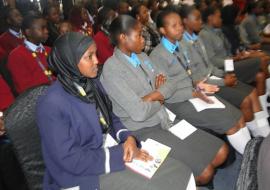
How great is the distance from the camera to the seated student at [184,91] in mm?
2089

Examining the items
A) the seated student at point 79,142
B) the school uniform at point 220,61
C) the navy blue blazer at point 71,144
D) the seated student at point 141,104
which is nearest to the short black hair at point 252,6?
the school uniform at point 220,61

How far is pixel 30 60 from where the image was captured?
8.13ft

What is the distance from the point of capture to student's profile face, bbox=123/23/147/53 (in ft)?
6.20

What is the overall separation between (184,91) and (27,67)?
4.46 feet

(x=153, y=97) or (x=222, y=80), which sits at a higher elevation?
(x=153, y=97)

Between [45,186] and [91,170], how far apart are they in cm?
28

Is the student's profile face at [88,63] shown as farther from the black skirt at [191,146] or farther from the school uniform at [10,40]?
the school uniform at [10,40]

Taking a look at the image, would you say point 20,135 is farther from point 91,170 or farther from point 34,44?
point 34,44

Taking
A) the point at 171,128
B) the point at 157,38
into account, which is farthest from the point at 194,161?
Result: the point at 157,38

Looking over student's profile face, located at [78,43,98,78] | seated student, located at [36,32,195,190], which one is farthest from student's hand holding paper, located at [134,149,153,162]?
student's profile face, located at [78,43,98,78]

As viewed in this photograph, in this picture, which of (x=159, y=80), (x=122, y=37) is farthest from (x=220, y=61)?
(x=122, y=37)

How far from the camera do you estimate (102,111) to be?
1668 millimetres

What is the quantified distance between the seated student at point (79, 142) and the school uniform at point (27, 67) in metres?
1.06

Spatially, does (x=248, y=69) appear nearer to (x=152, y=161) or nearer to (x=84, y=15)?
(x=152, y=161)
